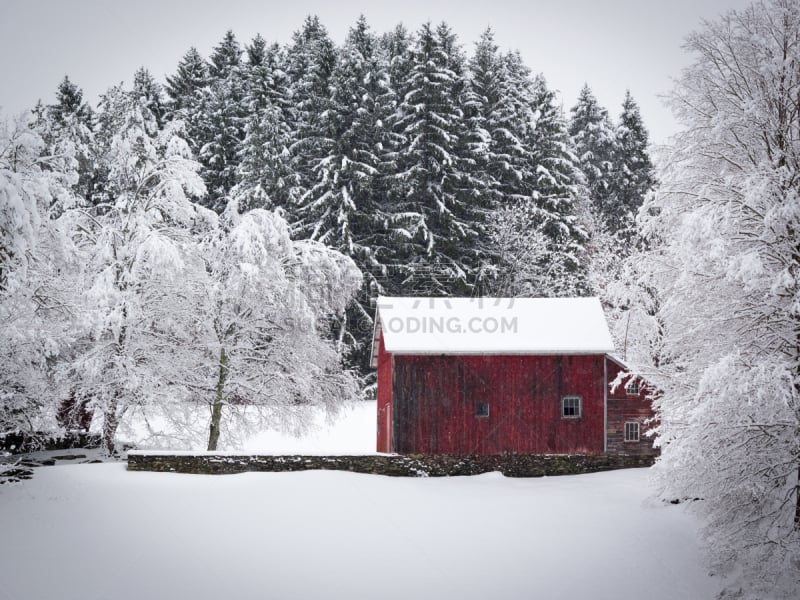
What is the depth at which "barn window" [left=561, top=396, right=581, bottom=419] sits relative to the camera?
21.9m

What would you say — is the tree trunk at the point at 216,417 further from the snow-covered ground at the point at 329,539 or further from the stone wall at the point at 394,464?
the snow-covered ground at the point at 329,539

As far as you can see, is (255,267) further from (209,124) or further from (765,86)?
(209,124)

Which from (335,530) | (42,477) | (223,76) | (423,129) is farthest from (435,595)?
(223,76)

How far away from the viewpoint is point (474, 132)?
38.8m

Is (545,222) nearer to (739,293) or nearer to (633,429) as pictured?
(633,429)

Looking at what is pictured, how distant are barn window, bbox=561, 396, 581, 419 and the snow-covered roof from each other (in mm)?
1588

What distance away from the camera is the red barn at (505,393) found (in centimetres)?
2152

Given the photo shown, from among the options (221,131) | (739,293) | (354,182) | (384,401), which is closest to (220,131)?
(221,131)

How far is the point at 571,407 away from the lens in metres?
21.9

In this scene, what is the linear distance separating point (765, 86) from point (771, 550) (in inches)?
307

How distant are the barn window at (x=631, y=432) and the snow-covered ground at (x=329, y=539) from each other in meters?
5.13

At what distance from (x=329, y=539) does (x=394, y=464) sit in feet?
12.8

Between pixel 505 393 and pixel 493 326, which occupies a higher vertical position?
pixel 493 326

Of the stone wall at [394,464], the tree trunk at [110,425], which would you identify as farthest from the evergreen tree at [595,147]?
the tree trunk at [110,425]
